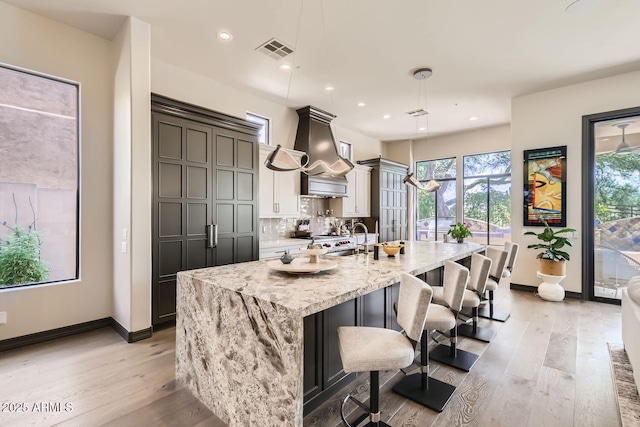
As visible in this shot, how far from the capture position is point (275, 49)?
373cm

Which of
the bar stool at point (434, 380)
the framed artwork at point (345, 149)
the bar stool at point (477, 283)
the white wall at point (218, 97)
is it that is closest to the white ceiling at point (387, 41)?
the white wall at point (218, 97)

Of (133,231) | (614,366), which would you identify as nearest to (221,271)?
(133,231)

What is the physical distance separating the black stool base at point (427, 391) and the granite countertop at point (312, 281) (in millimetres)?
859

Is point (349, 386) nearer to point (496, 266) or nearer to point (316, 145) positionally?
point (496, 266)

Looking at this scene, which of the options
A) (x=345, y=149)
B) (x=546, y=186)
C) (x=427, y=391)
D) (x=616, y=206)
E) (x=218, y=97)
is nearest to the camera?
(x=427, y=391)

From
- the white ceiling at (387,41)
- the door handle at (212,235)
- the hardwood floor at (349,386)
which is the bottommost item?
the hardwood floor at (349,386)

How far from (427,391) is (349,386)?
587mm

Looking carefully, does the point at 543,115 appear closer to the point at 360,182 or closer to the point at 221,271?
the point at 360,182

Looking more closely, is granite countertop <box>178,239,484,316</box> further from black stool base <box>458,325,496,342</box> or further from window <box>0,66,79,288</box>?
window <box>0,66,79,288</box>

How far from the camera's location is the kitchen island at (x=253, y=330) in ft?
4.88

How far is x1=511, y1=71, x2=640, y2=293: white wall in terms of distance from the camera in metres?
4.45

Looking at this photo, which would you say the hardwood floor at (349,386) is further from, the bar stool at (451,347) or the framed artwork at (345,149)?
the framed artwork at (345,149)

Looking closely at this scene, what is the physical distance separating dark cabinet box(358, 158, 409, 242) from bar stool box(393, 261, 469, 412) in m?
4.97

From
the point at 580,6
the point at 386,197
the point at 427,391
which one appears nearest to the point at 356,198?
the point at 386,197
